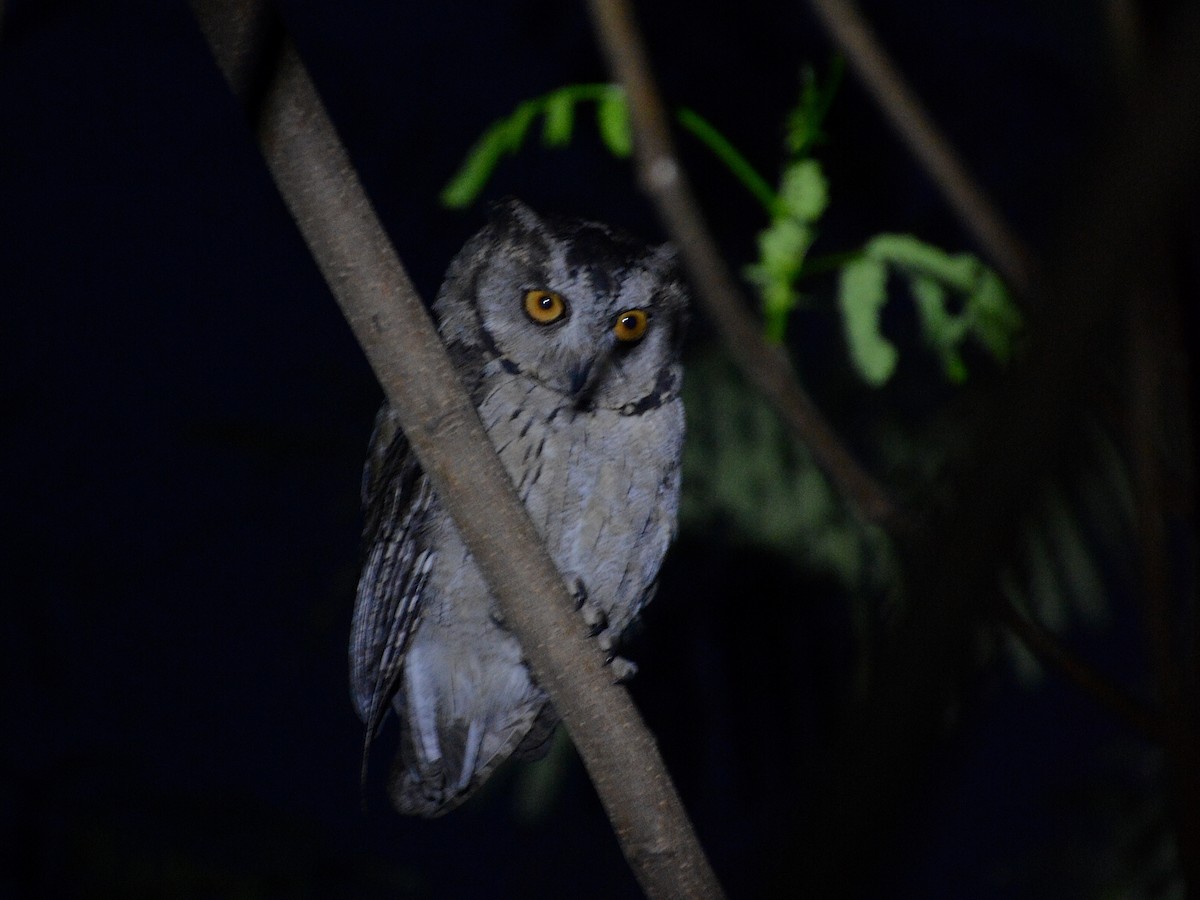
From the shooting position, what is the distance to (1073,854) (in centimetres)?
351

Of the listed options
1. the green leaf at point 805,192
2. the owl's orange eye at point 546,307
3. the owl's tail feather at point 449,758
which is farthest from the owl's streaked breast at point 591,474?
the green leaf at point 805,192

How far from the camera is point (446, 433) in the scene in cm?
104

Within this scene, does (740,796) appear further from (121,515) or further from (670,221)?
(670,221)

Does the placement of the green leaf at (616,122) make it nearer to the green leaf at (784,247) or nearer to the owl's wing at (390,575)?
the green leaf at (784,247)

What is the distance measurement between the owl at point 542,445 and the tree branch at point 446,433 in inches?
30.3

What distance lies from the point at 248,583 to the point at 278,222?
116 cm

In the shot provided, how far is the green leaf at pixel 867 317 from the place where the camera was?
3.99ft

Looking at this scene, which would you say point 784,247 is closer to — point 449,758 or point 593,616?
point 593,616

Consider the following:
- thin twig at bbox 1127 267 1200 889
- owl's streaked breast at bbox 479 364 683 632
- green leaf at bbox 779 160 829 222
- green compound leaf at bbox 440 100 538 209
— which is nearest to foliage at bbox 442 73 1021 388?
green leaf at bbox 779 160 829 222

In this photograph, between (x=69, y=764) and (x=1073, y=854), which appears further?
(x=1073, y=854)

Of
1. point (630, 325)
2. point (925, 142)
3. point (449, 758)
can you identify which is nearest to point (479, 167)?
point (630, 325)

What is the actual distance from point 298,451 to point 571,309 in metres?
1.68

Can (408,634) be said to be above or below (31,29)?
below

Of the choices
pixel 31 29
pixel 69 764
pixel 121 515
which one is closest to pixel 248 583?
pixel 121 515
